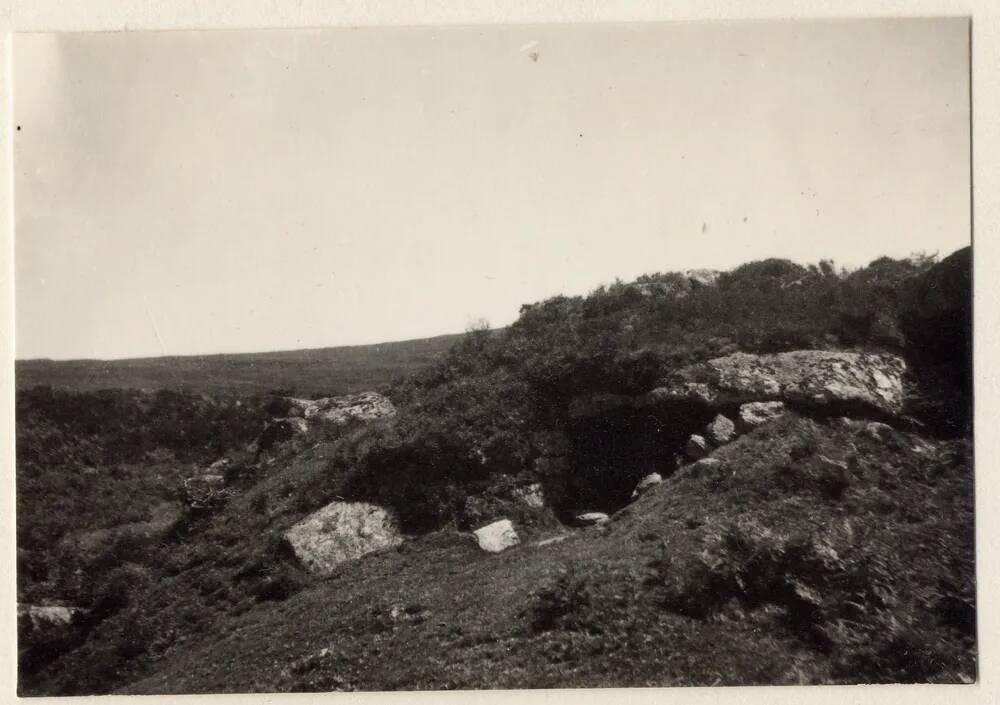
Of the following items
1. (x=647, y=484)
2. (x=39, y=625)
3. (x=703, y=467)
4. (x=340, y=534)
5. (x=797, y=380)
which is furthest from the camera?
(x=797, y=380)

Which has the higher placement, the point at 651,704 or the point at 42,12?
the point at 42,12

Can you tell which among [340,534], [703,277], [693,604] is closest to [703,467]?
[693,604]

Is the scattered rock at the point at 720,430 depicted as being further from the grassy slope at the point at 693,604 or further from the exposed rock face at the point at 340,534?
the exposed rock face at the point at 340,534

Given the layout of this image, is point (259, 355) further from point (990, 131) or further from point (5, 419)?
point (990, 131)

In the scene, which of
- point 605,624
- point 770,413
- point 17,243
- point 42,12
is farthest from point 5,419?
point 770,413

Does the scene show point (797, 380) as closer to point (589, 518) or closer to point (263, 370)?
point (589, 518)

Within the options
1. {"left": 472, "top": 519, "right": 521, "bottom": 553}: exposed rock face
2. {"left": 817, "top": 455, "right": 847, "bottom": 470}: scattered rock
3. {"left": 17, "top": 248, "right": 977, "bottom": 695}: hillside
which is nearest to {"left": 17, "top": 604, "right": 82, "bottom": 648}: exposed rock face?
{"left": 17, "top": 248, "right": 977, "bottom": 695}: hillside
